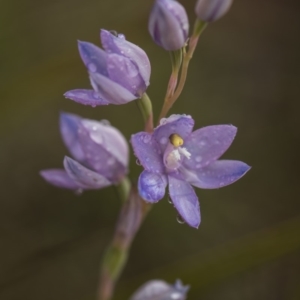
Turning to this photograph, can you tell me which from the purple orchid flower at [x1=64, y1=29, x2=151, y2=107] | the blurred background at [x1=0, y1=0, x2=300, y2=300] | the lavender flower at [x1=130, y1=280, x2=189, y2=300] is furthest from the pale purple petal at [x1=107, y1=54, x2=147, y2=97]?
the blurred background at [x1=0, y1=0, x2=300, y2=300]

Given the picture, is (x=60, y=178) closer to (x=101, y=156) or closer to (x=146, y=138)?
(x=101, y=156)

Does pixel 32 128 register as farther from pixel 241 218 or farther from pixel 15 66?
pixel 241 218

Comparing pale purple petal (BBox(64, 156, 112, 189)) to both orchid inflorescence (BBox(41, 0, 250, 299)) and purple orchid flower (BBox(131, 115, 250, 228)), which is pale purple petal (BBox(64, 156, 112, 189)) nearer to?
orchid inflorescence (BBox(41, 0, 250, 299))

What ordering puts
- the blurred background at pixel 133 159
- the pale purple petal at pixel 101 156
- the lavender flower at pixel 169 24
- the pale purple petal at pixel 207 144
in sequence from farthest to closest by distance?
the blurred background at pixel 133 159, the pale purple petal at pixel 101 156, the pale purple petal at pixel 207 144, the lavender flower at pixel 169 24

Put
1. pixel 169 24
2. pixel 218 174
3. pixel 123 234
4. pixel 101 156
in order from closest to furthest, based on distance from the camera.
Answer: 1. pixel 169 24
2. pixel 218 174
3. pixel 101 156
4. pixel 123 234

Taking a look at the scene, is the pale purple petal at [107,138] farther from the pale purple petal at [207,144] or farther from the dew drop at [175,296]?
the dew drop at [175,296]

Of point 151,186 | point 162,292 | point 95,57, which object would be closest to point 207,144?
point 151,186

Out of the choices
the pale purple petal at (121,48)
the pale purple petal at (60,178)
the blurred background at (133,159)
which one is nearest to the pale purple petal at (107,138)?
the pale purple petal at (60,178)
